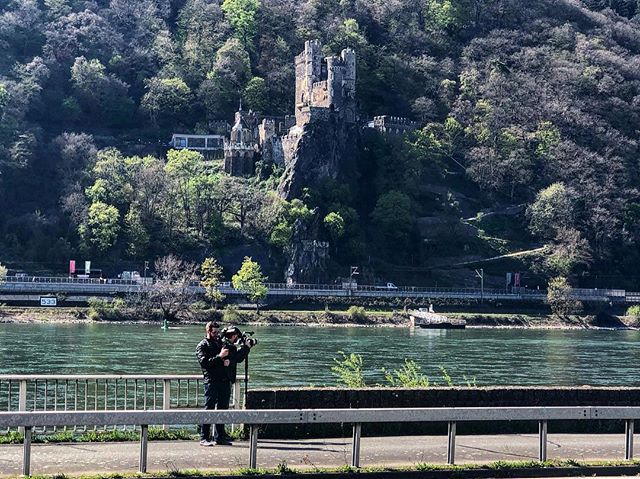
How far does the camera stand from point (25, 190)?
492ft

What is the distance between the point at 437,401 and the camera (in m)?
23.5

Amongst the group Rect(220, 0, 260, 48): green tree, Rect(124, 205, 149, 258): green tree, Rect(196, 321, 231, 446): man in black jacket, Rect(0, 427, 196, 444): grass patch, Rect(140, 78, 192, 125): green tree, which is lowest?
Rect(0, 427, 196, 444): grass patch

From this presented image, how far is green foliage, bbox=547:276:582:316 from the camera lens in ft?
448

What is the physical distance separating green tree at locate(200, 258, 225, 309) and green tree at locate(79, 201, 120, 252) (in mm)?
10894

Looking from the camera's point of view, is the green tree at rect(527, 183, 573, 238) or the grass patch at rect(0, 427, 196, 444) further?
the green tree at rect(527, 183, 573, 238)

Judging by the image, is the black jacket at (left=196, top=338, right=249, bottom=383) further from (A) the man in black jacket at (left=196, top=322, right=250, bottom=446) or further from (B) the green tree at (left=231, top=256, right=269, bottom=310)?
(B) the green tree at (left=231, top=256, right=269, bottom=310)

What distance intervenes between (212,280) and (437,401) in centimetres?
10315

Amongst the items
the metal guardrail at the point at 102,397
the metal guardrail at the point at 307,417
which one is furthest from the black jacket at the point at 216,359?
the metal guardrail at the point at 307,417

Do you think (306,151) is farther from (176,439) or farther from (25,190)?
(176,439)

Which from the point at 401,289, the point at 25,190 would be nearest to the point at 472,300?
the point at 401,289

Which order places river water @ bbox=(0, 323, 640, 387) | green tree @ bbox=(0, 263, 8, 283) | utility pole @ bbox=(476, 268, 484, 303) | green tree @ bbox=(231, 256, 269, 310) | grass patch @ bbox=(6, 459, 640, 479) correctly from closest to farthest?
grass patch @ bbox=(6, 459, 640, 479) < river water @ bbox=(0, 323, 640, 387) < green tree @ bbox=(0, 263, 8, 283) < green tree @ bbox=(231, 256, 269, 310) < utility pole @ bbox=(476, 268, 484, 303)

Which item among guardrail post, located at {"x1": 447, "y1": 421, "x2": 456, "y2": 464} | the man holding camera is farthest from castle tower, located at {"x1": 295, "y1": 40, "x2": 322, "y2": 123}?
guardrail post, located at {"x1": 447, "y1": 421, "x2": 456, "y2": 464}

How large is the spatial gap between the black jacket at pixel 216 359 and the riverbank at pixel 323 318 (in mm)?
90708

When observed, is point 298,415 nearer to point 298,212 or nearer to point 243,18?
point 298,212
